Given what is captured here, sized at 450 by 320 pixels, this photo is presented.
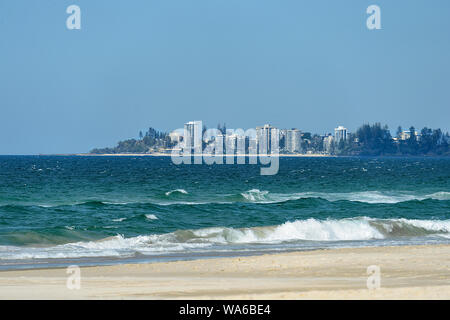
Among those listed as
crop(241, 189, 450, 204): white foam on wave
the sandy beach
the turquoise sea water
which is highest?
the sandy beach

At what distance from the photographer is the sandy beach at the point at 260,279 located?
40.9 feet

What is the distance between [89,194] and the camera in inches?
2167

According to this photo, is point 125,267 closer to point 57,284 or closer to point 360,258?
point 57,284

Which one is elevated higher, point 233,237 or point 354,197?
point 233,237

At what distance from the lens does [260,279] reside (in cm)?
1548

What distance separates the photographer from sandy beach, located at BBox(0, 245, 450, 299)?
12.5 metres

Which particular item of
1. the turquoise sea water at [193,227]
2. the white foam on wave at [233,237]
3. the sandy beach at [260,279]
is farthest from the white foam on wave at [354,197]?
the sandy beach at [260,279]

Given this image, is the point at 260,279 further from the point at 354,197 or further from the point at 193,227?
the point at 354,197

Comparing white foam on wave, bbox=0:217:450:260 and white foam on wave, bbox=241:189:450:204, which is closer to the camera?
white foam on wave, bbox=0:217:450:260

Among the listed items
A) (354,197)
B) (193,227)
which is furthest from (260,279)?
(354,197)

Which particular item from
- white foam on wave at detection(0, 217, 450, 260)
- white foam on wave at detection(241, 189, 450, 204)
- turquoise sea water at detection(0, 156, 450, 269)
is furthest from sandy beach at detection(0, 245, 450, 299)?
white foam on wave at detection(241, 189, 450, 204)

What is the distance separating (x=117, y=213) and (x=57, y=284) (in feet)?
76.7

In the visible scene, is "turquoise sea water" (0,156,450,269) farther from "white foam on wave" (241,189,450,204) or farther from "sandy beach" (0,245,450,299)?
"sandy beach" (0,245,450,299)
